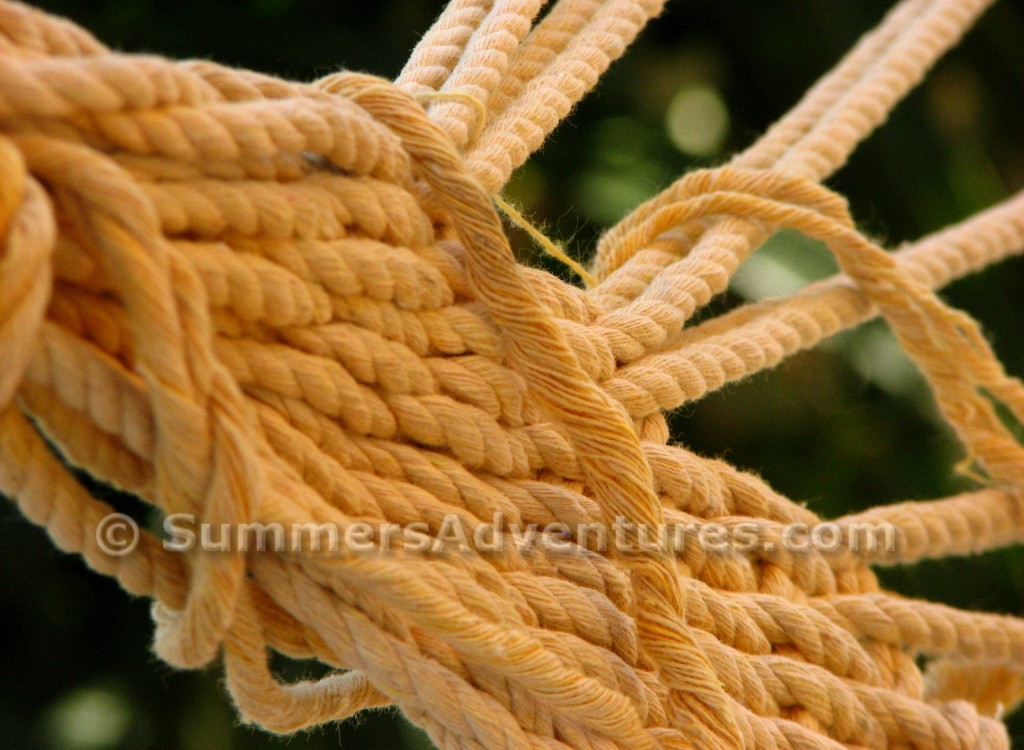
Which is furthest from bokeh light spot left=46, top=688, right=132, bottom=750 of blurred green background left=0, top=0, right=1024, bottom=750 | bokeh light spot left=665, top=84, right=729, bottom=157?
bokeh light spot left=665, top=84, right=729, bottom=157

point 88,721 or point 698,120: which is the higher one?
point 698,120

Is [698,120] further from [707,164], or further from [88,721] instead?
[88,721]

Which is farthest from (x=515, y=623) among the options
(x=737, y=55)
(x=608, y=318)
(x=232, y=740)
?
(x=737, y=55)

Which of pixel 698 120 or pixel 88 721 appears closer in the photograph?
pixel 88 721

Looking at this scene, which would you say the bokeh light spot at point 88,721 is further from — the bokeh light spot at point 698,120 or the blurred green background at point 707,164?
the bokeh light spot at point 698,120

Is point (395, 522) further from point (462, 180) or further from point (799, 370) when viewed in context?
point (799, 370)

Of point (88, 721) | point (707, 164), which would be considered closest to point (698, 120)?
point (707, 164)

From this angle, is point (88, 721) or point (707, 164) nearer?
point (88, 721)

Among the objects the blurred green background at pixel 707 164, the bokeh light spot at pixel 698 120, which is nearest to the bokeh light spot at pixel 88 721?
the blurred green background at pixel 707 164
